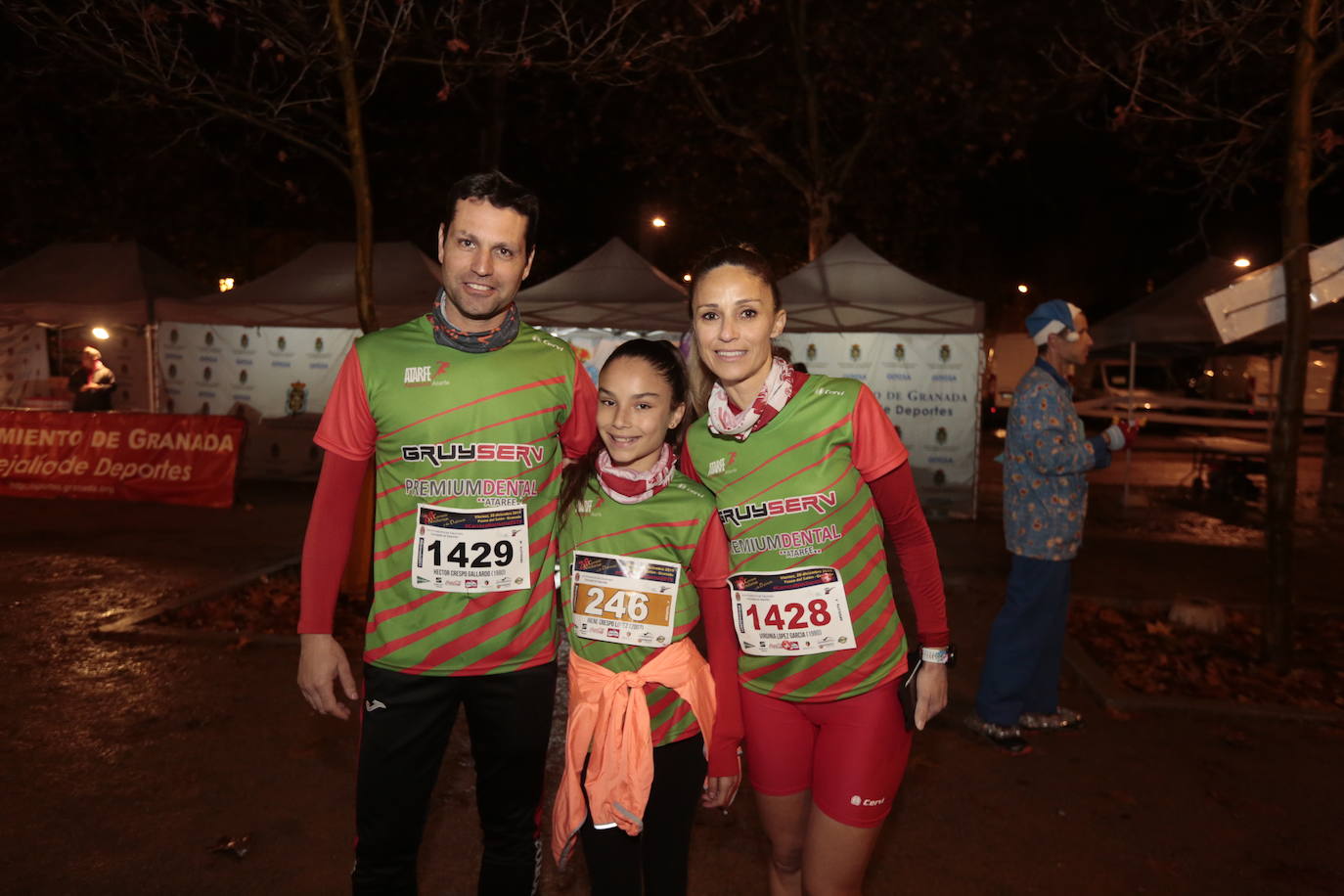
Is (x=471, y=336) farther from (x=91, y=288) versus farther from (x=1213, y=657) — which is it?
(x=91, y=288)

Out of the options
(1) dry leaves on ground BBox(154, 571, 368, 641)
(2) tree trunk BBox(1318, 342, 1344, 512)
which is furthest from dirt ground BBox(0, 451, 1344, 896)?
(2) tree trunk BBox(1318, 342, 1344, 512)

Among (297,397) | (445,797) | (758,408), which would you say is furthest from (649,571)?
(297,397)

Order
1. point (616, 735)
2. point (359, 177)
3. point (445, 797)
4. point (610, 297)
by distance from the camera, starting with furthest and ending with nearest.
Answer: point (610, 297) < point (359, 177) < point (445, 797) < point (616, 735)

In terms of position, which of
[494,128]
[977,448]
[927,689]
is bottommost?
[927,689]

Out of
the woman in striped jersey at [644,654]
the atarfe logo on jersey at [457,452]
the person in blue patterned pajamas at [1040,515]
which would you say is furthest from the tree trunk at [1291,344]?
the atarfe logo on jersey at [457,452]

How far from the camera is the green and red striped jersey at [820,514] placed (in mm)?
2713

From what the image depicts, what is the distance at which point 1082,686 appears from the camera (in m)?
6.15

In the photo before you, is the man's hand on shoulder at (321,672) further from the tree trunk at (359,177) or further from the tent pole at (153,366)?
the tent pole at (153,366)

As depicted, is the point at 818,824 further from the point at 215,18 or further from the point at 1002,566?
the point at 1002,566

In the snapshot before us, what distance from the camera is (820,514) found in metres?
2.72

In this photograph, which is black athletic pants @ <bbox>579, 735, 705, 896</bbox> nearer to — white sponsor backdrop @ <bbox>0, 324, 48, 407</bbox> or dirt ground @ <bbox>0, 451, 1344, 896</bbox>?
dirt ground @ <bbox>0, 451, 1344, 896</bbox>

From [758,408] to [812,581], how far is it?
0.49 metres

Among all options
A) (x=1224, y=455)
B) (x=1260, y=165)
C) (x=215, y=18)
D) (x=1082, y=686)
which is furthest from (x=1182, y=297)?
(x=215, y=18)

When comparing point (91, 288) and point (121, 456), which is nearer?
point (121, 456)
